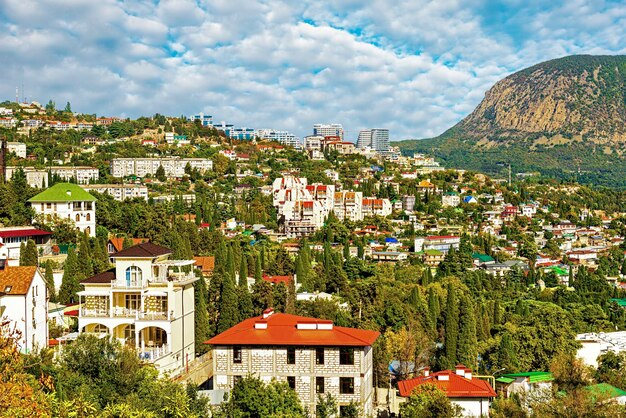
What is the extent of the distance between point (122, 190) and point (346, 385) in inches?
2676

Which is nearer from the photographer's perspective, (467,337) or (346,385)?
(346,385)

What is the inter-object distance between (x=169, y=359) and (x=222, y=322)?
25.6 feet

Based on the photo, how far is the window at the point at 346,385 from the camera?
1073 inches

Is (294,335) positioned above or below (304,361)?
above

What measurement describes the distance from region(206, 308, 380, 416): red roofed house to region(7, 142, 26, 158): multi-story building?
3307 inches

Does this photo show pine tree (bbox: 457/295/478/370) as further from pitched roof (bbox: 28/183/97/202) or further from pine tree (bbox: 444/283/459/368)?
pitched roof (bbox: 28/183/97/202)

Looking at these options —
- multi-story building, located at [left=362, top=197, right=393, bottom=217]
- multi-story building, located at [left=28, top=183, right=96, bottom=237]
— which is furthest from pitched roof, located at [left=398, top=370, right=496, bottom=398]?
multi-story building, located at [left=362, top=197, right=393, bottom=217]

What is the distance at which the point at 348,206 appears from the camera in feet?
330

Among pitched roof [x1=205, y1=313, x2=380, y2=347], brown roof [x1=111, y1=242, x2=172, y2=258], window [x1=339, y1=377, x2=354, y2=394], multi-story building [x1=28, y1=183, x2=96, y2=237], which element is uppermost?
multi-story building [x1=28, y1=183, x2=96, y2=237]

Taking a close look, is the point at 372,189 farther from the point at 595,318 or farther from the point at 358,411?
the point at 358,411

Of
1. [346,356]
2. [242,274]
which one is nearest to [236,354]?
[346,356]

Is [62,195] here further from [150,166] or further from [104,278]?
[150,166]

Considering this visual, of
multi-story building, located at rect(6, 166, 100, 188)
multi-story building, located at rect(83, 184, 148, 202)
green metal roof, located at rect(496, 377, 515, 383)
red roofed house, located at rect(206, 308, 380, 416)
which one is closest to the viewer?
red roofed house, located at rect(206, 308, 380, 416)

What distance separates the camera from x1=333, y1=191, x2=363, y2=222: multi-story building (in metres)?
99.8
